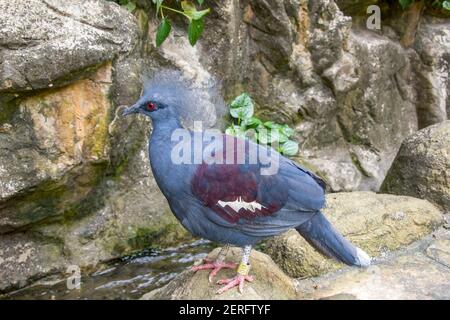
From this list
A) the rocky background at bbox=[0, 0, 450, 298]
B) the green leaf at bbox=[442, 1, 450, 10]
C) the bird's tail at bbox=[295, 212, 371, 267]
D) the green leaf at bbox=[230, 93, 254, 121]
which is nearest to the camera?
the bird's tail at bbox=[295, 212, 371, 267]

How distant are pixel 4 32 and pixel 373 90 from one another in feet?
11.3

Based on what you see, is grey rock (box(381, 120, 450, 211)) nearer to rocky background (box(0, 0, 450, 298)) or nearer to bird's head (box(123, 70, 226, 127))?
rocky background (box(0, 0, 450, 298))

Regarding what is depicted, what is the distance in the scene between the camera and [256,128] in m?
4.52

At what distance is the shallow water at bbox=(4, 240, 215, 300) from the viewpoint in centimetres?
353

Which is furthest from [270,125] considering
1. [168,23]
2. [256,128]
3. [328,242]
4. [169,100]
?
[169,100]

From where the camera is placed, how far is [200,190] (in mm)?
2506

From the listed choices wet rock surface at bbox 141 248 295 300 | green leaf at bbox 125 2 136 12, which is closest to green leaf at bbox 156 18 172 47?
green leaf at bbox 125 2 136 12

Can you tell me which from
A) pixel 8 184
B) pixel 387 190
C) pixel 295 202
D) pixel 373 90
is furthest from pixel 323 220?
pixel 373 90

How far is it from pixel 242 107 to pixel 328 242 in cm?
195

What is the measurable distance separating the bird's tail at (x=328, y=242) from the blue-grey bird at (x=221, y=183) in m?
0.09

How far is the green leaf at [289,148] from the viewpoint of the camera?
449cm

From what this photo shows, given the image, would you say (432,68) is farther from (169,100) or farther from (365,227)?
(169,100)

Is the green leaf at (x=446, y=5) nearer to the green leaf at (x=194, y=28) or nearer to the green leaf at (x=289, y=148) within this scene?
the green leaf at (x=289, y=148)

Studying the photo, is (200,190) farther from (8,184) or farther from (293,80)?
(293,80)
